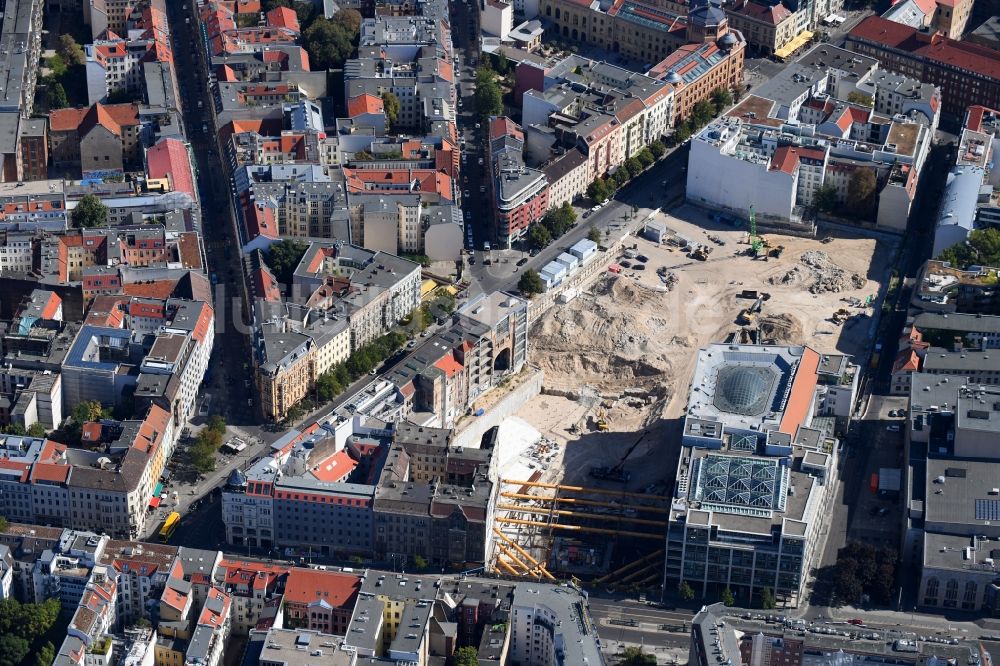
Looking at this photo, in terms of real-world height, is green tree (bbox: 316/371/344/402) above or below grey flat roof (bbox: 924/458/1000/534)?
below

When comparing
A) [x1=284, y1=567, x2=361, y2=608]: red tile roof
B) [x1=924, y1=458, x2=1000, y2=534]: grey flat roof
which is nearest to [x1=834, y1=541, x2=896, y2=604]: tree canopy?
[x1=924, y1=458, x2=1000, y2=534]: grey flat roof

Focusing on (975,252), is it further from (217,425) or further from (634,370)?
(217,425)

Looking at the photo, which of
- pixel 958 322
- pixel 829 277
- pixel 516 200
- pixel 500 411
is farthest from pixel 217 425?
pixel 958 322

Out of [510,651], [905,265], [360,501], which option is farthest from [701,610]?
[905,265]

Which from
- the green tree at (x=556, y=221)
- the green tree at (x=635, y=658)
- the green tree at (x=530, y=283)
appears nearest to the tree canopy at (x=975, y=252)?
the green tree at (x=556, y=221)

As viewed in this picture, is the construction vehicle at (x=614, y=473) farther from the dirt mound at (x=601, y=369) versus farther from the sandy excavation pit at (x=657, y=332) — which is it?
the dirt mound at (x=601, y=369)

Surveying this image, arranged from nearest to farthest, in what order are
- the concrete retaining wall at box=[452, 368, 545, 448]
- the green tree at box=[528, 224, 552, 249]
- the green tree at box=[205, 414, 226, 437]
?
the green tree at box=[205, 414, 226, 437], the concrete retaining wall at box=[452, 368, 545, 448], the green tree at box=[528, 224, 552, 249]

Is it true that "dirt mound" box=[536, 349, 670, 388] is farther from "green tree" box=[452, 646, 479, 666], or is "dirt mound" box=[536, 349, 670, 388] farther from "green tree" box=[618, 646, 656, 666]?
"green tree" box=[452, 646, 479, 666]
